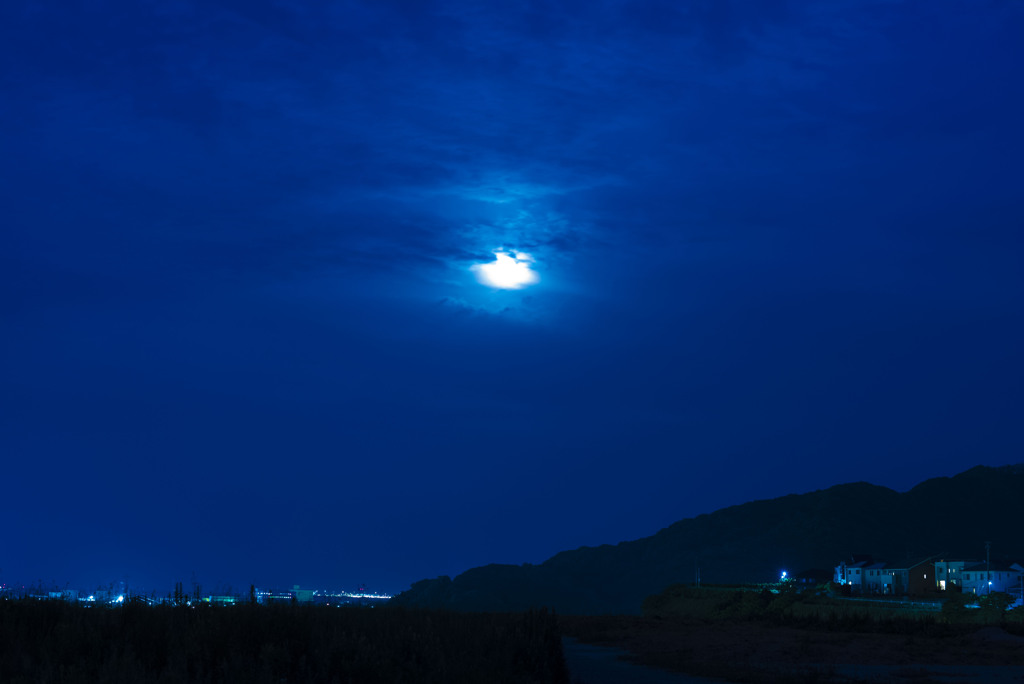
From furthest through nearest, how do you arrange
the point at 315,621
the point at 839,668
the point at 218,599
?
the point at 839,668 < the point at 218,599 < the point at 315,621

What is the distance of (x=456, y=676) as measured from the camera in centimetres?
1641

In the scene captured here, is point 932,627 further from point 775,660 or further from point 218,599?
point 218,599

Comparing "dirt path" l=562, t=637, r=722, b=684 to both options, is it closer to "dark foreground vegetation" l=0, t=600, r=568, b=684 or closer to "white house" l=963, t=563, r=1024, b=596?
"dark foreground vegetation" l=0, t=600, r=568, b=684

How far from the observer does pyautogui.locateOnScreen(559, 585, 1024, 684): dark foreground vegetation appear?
31891mm

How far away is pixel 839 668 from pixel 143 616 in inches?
965

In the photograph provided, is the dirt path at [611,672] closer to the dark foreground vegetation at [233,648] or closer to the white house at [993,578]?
the dark foreground vegetation at [233,648]

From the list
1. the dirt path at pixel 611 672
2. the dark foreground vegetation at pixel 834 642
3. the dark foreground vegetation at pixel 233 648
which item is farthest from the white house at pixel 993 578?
the dark foreground vegetation at pixel 233 648

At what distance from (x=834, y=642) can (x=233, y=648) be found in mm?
36630

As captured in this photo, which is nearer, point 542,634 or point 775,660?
point 542,634

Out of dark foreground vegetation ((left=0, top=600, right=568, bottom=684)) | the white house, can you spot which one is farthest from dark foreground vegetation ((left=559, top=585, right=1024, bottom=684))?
the white house

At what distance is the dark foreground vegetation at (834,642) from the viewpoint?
3189 centimetres

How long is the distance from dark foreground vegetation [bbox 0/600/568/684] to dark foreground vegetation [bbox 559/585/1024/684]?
44.3 ft

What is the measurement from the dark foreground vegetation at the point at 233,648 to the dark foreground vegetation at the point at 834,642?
1349 centimetres

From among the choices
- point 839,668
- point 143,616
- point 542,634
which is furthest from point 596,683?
point 143,616
